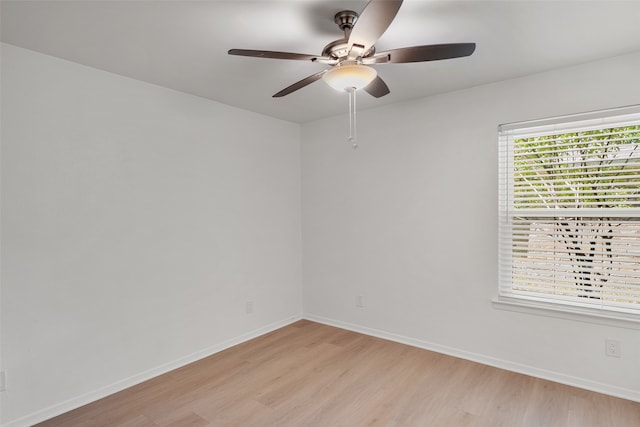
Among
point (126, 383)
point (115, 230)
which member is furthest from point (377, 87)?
point (126, 383)

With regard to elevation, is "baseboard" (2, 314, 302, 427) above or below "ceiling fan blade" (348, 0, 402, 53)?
below

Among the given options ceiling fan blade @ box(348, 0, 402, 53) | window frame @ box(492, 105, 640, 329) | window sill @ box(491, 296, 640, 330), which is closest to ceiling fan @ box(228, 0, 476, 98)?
ceiling fan blade @ box(348, 0, 402, 53)

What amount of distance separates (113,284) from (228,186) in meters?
1.30

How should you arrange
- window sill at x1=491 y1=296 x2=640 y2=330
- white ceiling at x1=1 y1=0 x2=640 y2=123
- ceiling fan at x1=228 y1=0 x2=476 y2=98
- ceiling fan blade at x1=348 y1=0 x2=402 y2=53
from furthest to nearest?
window sill at x1=491 y1=296 x2=640 y2=330 < white ceiling at x1=1 y1=0 x2=640 y2=123 < ceiling fan at x1=228 y1=0 x2=476 y2=98 < ceiling fan blade at x1=348 y1=0 x2=402 y2=53

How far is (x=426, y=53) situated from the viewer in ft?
5.73

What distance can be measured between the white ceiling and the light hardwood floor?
7.29ft

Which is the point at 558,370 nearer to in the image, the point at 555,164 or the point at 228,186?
the point at 555,164

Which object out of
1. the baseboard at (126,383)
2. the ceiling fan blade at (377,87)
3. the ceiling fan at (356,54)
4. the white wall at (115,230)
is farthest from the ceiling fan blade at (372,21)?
the baseboard at (126,383)

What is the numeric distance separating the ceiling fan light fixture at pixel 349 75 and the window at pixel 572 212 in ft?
5.18

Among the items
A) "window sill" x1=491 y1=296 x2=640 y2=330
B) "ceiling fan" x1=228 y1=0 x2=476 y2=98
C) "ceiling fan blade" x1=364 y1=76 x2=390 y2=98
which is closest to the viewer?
"ceiling fan" x1=228 y1=0 x2=476 y2=98

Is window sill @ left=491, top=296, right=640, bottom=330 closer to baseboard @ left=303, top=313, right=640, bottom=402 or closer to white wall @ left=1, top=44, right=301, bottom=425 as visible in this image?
baseboard @ left=303, top=313, right=640, bottom=402

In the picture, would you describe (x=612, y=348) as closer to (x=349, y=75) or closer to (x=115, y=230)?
(x=349, y=75)

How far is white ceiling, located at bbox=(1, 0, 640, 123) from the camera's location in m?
1.75

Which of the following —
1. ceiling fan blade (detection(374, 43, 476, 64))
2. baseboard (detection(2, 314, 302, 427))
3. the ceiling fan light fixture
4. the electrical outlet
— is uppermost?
ceiling fan blade (detection(374, 43, 476, 64))
